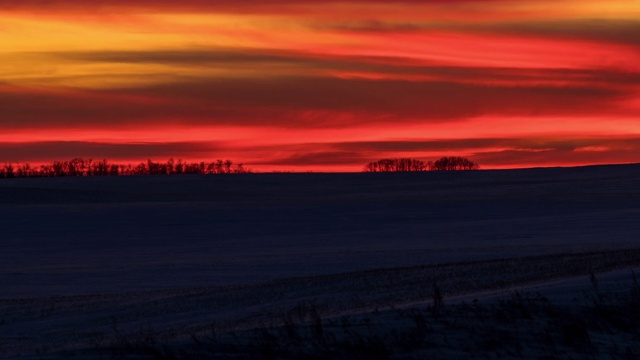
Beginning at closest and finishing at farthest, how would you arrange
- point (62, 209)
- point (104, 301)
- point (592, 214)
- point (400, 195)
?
point (104, 301)
point (592, 214)
point (62, 209)
point (400, 195)

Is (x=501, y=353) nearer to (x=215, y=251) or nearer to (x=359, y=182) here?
(x=215, y=251)

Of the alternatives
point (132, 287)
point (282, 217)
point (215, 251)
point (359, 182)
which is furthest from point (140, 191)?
point (132, 287)

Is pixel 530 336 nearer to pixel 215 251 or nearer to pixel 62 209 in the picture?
pixel 215 251

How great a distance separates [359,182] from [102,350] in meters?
58.6

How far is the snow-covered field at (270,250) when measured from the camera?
14888 millimetres

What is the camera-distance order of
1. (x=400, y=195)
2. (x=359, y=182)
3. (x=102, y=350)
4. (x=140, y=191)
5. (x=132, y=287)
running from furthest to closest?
(x=359, y=182) < (x=140, y=191) < (x=400, y=195) < (x=132, y=287) < (x=102, y=350)

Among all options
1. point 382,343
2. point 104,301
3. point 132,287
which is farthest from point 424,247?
point 382,343

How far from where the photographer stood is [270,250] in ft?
91.4

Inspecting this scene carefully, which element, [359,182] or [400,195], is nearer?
[400,195]

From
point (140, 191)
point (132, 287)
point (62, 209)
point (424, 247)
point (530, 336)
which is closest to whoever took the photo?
A: point (530, 336)

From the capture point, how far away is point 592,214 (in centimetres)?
3925

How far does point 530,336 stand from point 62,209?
39.0m

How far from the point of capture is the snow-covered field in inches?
586

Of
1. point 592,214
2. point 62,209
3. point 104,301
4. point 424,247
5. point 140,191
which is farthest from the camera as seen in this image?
point 140,191
